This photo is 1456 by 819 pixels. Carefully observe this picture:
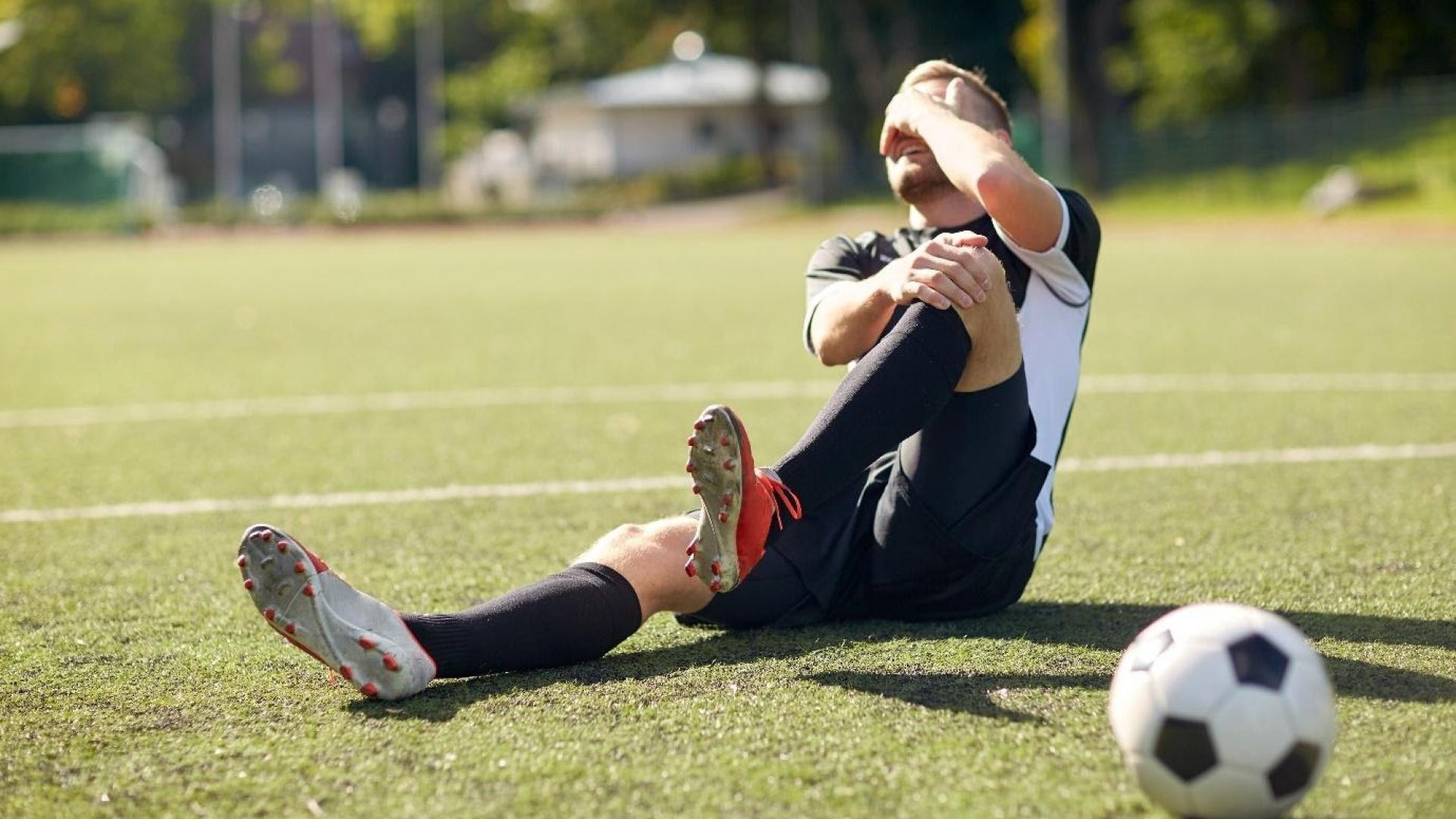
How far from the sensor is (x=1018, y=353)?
343cm

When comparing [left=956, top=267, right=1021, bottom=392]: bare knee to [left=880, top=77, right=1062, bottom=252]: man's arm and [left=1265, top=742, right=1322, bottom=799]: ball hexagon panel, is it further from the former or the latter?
[left=1265, top=742, right=1322, bottom=799]: ball hexagon panel

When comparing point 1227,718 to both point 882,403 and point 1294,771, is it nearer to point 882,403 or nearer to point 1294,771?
point 1294,771

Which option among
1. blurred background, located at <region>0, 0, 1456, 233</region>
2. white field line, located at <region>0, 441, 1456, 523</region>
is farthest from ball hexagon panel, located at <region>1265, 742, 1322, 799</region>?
blurred background, located at <region>0, 0, 1456, 233</region>

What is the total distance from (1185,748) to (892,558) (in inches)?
47.7

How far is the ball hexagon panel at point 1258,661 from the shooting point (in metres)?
2.51

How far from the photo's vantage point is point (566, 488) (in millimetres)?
5742

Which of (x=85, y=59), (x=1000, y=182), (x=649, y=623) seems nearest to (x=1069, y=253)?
(x=1000, y=182)

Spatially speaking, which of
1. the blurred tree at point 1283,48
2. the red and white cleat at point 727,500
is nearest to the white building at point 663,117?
the blurred tree at point 1283,48

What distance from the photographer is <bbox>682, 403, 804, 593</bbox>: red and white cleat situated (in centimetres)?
303

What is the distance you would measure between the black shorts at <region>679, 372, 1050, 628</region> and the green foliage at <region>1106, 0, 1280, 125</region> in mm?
35579

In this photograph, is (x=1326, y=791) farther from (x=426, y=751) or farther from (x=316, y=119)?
(x=316, y=119)

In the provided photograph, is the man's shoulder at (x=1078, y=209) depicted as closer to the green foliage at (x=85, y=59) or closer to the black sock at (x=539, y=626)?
the black sock at (x=539, y=626)

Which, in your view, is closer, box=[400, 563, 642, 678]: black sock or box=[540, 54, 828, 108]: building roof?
box=[400, 563, 642, 678]: black sock

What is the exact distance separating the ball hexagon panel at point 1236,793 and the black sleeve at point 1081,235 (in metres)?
1.49
